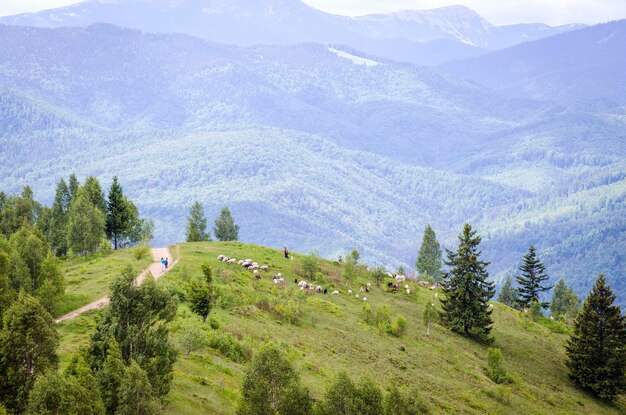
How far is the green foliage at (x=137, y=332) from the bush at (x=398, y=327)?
4261 cm

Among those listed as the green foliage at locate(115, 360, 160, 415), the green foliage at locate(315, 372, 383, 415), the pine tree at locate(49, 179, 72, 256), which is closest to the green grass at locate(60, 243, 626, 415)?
the green foliage at locate(315, 372, 383, 415)

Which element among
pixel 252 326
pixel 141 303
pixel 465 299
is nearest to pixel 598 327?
pixel 465 299

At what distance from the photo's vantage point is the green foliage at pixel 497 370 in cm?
6494

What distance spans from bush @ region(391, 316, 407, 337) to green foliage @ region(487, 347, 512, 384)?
11.5m

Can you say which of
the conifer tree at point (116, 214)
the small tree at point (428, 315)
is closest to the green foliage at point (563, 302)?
the small tree at point (428, 315)

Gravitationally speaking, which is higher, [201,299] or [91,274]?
[201,299]

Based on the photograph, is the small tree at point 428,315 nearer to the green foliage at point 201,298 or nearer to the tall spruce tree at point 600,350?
the tall spruce tree at point 600,350

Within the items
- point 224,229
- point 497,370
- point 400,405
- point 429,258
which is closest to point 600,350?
point 497,370

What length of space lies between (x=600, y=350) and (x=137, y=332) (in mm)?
62357

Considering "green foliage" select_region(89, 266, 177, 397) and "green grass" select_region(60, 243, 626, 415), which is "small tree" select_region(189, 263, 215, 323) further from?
"green foliage" select_region(89, 266, 177, 397)

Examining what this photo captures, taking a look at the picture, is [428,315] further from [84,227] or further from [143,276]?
[84,227]

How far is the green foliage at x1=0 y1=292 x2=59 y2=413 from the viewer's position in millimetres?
27984

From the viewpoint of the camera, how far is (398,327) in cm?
7231

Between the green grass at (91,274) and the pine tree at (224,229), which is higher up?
the green grass at (91,274)
